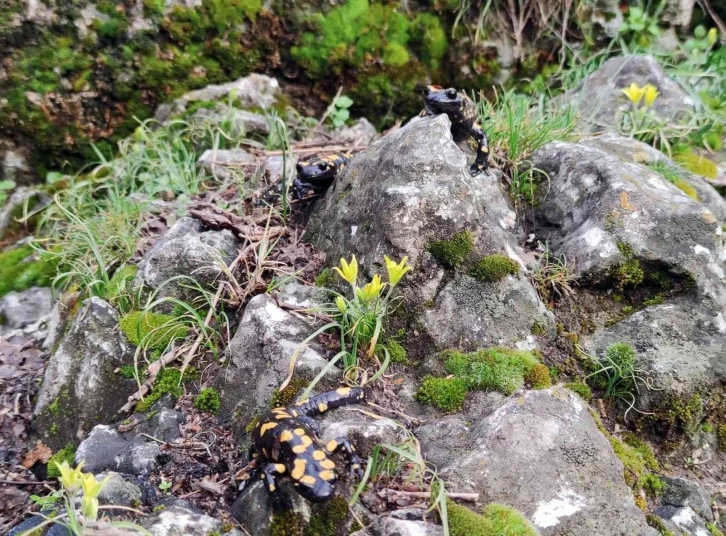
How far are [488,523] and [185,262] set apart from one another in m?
2.61

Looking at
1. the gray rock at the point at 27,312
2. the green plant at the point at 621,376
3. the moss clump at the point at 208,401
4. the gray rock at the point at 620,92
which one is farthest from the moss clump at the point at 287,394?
the gray rock at the point at 620,92

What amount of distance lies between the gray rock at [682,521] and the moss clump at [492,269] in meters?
1.53

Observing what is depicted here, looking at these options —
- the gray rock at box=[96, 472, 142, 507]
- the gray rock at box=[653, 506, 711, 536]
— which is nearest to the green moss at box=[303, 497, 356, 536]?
the gray rock at box=[96, 472, 142, 507]

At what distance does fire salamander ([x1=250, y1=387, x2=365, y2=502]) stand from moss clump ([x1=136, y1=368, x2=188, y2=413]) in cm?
76

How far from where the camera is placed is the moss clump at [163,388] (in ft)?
11.4

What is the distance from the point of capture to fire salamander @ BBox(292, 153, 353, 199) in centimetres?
461

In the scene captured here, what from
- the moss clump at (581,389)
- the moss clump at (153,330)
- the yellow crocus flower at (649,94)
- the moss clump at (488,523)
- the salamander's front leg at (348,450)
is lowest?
the moss clump at (153,330)

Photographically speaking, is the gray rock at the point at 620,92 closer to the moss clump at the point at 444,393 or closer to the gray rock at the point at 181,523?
the moss clump at the point at 444,393

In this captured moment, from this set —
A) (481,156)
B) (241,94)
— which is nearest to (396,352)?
(481,156)

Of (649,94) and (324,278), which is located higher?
(649,94)

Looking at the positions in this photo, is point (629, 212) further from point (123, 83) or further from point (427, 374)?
A: point (123, 83)

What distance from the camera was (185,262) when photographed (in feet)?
13.3

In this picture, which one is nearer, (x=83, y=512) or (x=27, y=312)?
(x=83, y=512)

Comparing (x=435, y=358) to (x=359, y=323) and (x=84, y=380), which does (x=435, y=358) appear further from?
(x=84, y=380)
